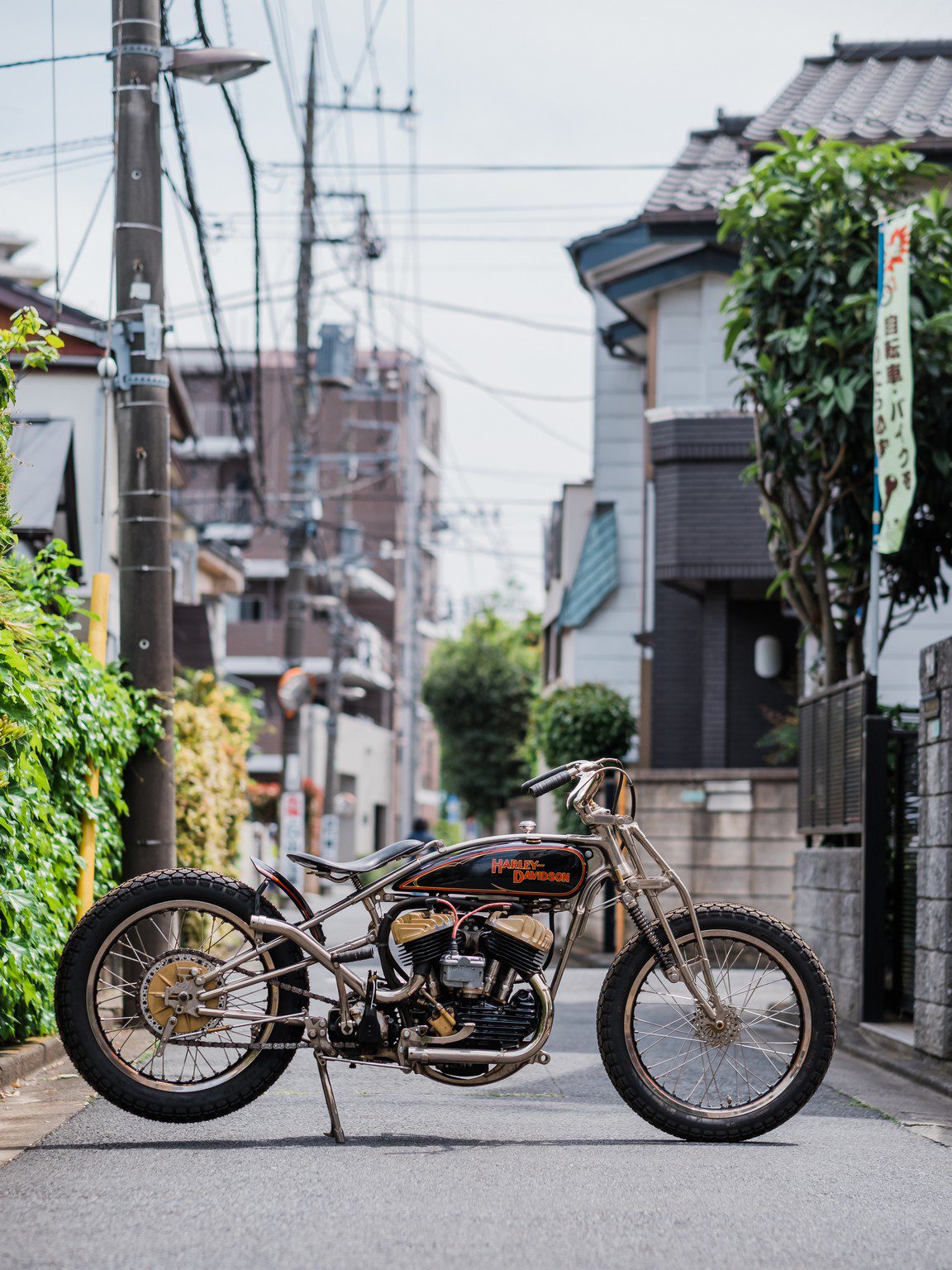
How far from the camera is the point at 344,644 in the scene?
52.5 m

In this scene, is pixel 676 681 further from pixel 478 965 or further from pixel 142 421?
pixel 478 965

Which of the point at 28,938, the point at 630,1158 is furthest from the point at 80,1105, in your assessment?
the point at 630,1158

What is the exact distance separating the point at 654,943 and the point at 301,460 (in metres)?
20.8

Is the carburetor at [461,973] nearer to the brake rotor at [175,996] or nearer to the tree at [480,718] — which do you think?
the brake rotor at [175,996]

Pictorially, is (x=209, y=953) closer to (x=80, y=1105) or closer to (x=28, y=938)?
(x=80, y=1105)

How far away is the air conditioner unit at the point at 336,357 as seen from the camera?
26.6m

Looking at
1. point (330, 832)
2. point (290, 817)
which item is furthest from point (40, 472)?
point (330, 832)

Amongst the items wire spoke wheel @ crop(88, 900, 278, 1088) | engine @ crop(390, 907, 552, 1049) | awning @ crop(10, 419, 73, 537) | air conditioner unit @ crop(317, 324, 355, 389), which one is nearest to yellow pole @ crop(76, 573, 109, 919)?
wire spoke wheel @ crop(88, 900, 278, 1088)

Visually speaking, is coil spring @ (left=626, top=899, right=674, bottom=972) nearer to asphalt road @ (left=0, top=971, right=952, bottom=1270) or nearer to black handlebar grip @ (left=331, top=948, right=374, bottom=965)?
asphalt road @ (left=0, top=971, right=952, bottom=1270)

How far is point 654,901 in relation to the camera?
18.9ft

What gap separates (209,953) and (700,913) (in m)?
1.75

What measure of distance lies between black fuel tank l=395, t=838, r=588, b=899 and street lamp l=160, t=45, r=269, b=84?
6.14 metres

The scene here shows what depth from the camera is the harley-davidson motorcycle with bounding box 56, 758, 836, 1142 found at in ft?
18.0

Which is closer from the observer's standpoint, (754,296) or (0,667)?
(0,667)
